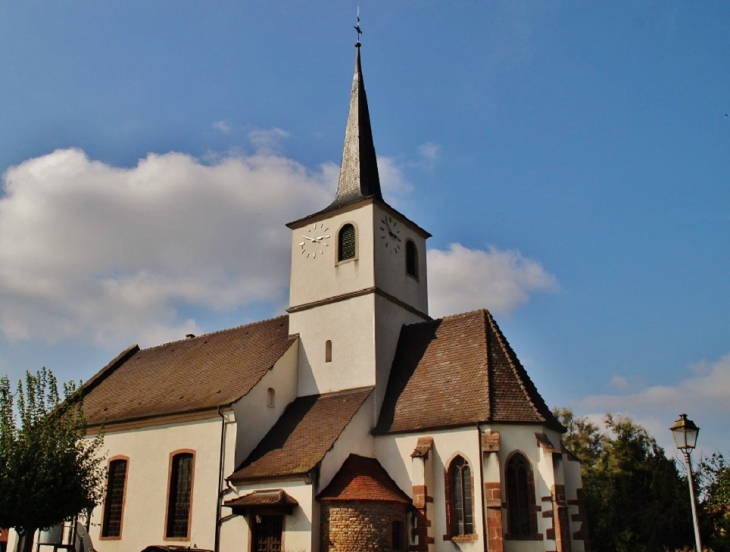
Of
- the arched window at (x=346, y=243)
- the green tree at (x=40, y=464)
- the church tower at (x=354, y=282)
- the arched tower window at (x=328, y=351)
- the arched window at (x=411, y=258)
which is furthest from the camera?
the arched window at (x=411, y=258)

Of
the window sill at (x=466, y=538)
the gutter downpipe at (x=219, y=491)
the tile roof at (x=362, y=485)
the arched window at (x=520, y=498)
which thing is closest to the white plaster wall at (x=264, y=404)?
the gutter downpipe at (x=219, y=491)

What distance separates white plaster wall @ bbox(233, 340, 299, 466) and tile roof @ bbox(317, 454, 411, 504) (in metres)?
3.83

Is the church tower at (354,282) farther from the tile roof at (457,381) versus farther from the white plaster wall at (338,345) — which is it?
the tile roof at (457,381)

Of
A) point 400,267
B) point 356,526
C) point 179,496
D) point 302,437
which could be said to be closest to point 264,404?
point 302,437

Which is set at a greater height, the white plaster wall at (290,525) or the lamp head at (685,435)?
the lamp head at (685,435)

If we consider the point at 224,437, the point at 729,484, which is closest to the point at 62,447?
the point at 224,437

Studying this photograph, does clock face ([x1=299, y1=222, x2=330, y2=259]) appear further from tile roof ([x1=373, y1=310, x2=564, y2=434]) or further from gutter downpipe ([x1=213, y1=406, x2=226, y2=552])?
gutter downpipe ([x1=213, y1=406, x2=226, y2=552])

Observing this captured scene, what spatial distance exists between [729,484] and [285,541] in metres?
13.3

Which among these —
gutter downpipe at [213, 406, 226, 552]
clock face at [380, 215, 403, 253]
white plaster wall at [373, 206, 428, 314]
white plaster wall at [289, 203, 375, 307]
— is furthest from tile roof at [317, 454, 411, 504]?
clock face at [380, 215, 403, 253]

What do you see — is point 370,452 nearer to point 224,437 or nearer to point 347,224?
point 224,437

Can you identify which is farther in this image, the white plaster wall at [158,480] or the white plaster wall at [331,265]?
the white plaster wall at [331,265]

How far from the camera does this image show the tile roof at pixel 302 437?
71.5ft

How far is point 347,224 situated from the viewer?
2755 centimetres

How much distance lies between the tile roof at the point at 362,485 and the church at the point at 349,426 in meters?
0.06
